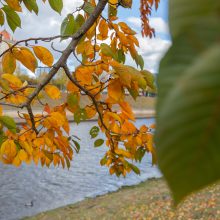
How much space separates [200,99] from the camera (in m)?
0.11

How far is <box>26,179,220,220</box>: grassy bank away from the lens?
16.6ft

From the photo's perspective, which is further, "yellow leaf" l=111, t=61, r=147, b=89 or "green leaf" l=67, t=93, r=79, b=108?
"green leaf" l=67, t=93, r=79, b=108

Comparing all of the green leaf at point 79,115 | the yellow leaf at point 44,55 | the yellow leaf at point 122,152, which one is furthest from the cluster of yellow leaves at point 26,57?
the yellow leaf at point 122,152

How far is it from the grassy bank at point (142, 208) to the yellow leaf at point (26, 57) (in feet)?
12.4

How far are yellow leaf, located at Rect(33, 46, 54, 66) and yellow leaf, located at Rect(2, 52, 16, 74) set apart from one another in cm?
7

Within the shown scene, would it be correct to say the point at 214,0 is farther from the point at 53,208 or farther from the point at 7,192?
the point at 7,192

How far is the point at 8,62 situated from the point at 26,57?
6cm

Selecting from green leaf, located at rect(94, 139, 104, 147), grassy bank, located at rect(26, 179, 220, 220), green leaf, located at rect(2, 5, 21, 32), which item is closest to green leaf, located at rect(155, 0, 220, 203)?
green leaf, located at rect(2, 5, 21, 32)

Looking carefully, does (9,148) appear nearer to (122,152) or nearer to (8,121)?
(8,121)

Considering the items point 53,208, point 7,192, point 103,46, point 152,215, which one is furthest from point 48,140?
point 7,192

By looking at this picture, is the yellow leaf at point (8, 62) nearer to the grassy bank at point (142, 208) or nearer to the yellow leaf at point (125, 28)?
the yellow leaf at point (125, 28)

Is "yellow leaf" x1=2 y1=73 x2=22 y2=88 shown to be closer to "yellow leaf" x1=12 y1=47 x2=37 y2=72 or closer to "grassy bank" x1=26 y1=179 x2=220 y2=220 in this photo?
"yellow leaf" x1=12 y1=47 x2=37 y2=72

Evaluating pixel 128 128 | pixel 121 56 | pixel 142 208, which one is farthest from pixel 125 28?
pixel 142 208

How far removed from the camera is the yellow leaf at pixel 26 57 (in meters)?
1.01
